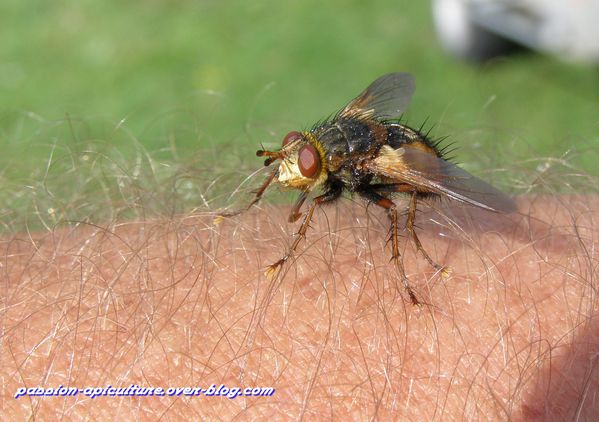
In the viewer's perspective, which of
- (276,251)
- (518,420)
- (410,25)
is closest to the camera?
(518,420)

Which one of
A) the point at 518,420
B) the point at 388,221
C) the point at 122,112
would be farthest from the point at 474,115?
the point at 518,420

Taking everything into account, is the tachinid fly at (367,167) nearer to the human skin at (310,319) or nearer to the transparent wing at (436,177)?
the transparent wing at (436,177)

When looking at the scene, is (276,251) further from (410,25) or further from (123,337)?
(410,25)

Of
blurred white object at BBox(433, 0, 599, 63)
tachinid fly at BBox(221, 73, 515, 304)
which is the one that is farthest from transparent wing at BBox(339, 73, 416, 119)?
blurred white object at BBox(433, 0, 599, 63)

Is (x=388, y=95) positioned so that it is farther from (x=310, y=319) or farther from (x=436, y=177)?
(x=310, y=319)

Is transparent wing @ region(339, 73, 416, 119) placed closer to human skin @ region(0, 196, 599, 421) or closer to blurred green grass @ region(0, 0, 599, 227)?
human skin @ region(0, 196, 599, 421)

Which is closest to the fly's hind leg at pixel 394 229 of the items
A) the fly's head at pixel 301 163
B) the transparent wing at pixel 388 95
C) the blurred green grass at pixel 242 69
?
the fly's head at pixel 301 163
